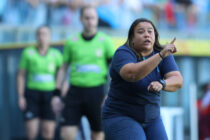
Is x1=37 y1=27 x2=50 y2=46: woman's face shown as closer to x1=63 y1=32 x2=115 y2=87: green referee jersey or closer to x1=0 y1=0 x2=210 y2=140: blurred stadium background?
x1=0 y1=0 x2=210 y2=140: blurred stadium background

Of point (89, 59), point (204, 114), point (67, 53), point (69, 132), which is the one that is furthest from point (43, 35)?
point (204, 114)

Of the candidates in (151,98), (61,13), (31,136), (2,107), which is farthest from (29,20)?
(151,98)

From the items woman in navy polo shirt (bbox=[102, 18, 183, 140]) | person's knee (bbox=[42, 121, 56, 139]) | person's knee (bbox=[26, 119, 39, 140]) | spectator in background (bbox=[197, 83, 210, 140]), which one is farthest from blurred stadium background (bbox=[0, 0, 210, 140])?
woman in navy polo shirt (bbox=[102, 18, 183, 140])

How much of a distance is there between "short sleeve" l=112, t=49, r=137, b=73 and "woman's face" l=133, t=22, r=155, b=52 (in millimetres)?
124

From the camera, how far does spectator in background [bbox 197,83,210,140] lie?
10.6 m

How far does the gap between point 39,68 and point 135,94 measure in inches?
193

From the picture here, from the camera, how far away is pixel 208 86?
1105 cm

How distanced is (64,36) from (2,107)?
2.03 meters

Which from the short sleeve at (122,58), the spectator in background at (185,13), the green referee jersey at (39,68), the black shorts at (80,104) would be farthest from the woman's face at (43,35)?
the short sleeve at (122,58)

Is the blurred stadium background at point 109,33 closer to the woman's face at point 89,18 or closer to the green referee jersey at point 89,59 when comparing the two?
the green referee jersey at point 89,59

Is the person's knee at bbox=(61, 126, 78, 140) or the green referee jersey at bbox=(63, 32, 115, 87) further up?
the green referee jersey at bbox=(63, 32, 115, 87)

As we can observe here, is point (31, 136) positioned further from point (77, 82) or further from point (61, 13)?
point (61, 13)

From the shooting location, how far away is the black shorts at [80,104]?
23.6 ft

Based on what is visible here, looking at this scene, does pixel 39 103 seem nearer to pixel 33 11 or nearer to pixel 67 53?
pixel 67 53
